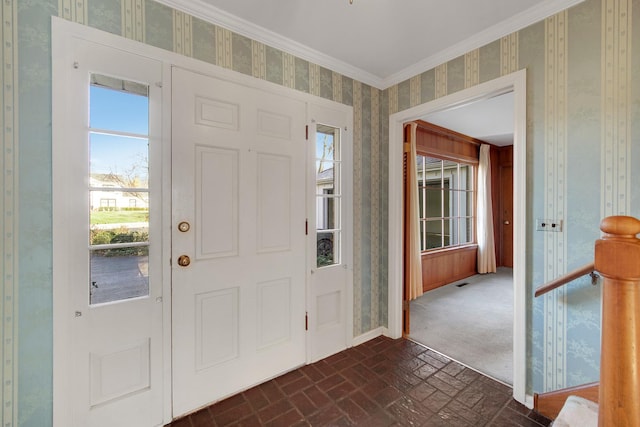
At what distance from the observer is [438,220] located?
192 inches

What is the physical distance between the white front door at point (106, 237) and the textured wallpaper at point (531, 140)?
7 centimetres

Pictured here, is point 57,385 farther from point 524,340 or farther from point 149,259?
point 524,340

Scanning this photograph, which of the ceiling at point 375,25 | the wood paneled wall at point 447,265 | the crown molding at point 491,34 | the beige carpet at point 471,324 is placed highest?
the ceiling at point 375,25

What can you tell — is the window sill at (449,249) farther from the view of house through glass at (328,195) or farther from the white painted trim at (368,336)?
the view of house through glass at (328,195)

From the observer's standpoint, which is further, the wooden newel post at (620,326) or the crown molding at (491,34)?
the crown molding at (491,34)

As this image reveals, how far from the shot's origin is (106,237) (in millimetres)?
1593

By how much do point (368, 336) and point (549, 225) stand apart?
→ 6.14ft

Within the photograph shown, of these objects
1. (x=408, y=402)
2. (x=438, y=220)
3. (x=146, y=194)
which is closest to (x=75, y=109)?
(x=146, y=194)

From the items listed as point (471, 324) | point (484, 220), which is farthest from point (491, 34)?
point (484, 220)

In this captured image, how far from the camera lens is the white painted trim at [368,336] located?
8.93 ft

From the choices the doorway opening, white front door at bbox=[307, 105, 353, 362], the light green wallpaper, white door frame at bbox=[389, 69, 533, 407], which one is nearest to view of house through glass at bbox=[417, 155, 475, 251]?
the doorway opening

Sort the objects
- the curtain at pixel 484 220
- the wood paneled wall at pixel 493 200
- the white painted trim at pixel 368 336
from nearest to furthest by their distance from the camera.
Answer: the white painted trim at pixel 368 336 < the wood paneled wall at pixel 493 200 < the curtain at pixel 484 220

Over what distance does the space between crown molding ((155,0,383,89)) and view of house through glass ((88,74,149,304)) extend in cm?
64

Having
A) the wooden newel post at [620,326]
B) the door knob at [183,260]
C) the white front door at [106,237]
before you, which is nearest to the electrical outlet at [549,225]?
the wooden newel post at [620,326]
